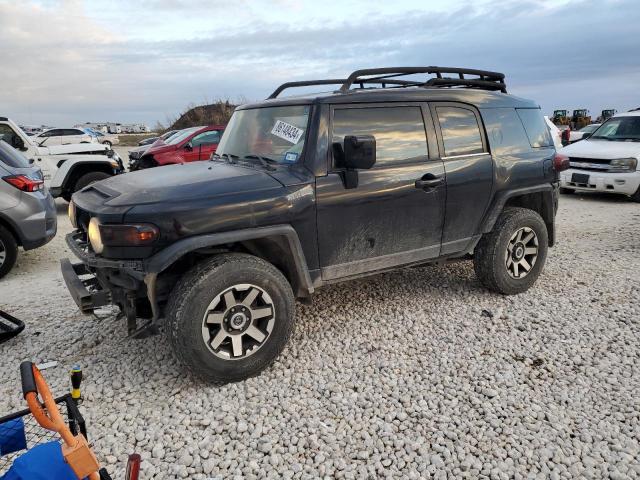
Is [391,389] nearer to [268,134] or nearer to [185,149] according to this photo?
[268,134]

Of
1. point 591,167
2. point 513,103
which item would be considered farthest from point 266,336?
point 591,167

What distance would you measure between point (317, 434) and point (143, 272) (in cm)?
142

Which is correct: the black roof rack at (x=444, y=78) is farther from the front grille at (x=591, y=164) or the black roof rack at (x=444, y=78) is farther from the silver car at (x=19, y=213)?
the front grille at (x=591, y=164)

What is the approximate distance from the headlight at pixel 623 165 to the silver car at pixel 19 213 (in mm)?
10190

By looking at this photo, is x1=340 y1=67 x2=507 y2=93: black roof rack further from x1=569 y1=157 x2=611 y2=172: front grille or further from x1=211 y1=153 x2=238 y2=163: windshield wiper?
x1=569 y1=157 x2=611 y2=172: front grille

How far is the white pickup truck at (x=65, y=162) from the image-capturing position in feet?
32.1

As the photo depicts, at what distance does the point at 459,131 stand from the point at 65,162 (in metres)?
8.57

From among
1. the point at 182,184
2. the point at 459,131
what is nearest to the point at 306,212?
the point at 182,184

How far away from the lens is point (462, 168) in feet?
13.8

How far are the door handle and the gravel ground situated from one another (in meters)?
1.17

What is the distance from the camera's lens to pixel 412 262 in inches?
165

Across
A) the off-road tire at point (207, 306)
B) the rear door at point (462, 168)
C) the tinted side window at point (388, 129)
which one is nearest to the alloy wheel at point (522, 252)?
the rear door at point (462, 168)

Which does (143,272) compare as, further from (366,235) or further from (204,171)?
(366,235)

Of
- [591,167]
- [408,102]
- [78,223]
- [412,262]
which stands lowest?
[591,167]
